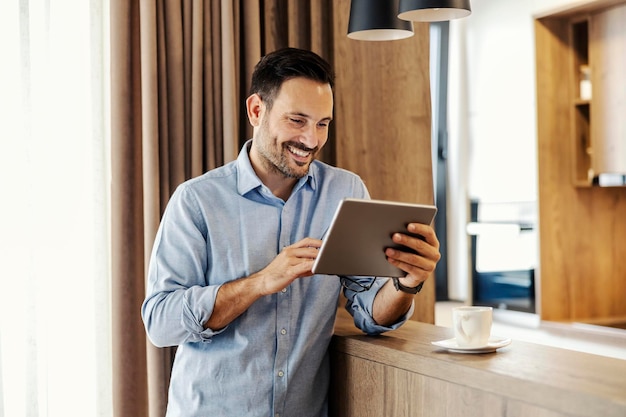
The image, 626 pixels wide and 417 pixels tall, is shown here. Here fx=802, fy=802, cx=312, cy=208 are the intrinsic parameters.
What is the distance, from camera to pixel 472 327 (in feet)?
5.40

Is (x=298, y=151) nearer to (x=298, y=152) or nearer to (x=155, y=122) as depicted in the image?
(x=298, y=152)

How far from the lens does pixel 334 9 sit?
268 cm

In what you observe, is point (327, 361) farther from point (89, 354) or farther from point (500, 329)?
point (500, 329)

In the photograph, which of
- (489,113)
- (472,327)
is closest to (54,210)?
(472,327)

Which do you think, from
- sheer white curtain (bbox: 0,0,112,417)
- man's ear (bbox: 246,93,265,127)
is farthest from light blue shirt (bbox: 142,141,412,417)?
sheer white curtain (bbox: 0,0,112,417)

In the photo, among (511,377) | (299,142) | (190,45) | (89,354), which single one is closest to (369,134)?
(190,45)

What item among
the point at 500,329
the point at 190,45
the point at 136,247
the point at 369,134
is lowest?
the point at 500,329

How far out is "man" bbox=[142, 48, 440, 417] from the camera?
181 cm

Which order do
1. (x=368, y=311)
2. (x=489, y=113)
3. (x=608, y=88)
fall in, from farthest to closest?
1. (x=489, y=113)
2. (x=608, y=88)
3. (x=368, y=311)

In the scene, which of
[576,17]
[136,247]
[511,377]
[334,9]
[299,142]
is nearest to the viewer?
[511,377]

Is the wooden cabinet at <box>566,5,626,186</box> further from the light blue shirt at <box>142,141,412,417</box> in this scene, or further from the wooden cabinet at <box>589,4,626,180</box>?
the light blue shirt at <box>142,141,412,417</box>

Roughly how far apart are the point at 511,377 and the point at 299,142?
2.57ft

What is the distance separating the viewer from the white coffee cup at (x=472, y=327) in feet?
5.39

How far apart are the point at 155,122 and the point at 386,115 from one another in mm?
828
